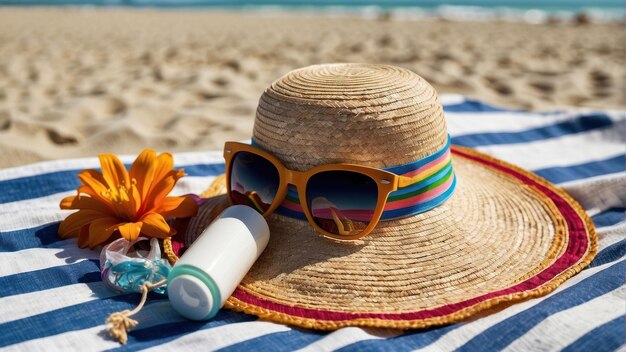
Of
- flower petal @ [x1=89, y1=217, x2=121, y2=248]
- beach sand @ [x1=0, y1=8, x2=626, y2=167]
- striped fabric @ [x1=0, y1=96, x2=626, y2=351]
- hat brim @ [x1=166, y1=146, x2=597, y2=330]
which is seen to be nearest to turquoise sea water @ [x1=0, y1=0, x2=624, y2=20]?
beach sand @ [x1=0, y1=8, x2=626, y2=167]

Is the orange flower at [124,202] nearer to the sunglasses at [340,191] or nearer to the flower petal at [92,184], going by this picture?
the flower petal at [92,184]

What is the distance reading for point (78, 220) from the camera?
5.47 feet

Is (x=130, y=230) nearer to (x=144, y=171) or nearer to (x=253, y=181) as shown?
(x=144, y=171)

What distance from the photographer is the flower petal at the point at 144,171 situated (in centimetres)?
167

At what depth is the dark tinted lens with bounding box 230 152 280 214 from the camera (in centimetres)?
156

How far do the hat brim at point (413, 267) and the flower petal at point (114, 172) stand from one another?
0.76 feet

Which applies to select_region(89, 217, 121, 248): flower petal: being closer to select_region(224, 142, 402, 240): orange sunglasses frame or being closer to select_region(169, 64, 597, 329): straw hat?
select_region(169, 64, 597, 329): straw hat

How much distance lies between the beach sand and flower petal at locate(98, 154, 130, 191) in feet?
3.15

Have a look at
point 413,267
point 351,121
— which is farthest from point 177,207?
point 413,267

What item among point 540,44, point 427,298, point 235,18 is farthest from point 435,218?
point 235,18

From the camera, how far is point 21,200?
196 centimetres

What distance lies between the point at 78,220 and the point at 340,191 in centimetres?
76

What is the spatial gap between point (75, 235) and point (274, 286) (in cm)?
67

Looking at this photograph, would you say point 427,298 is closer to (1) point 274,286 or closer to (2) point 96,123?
(1) point 274,286
